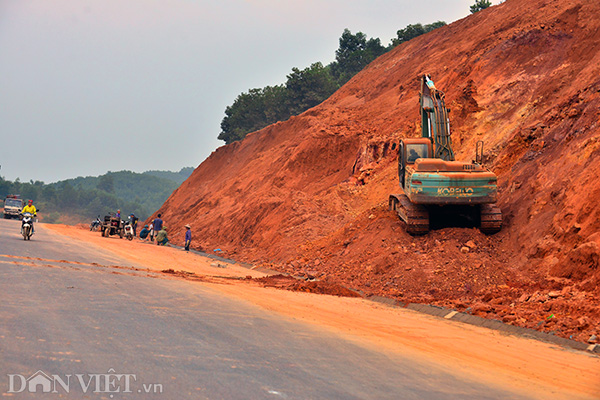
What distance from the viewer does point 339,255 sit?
20.3 m

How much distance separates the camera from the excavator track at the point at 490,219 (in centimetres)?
1680

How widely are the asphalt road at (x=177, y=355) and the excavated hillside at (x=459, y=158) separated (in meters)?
4.96

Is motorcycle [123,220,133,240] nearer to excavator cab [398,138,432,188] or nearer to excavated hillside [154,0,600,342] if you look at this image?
excavated hillside [154,0,600,342]

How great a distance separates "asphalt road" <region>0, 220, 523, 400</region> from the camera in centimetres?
562

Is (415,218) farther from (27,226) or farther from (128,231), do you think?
(128,231)

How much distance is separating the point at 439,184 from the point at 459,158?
9.95 m

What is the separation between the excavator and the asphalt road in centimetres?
778

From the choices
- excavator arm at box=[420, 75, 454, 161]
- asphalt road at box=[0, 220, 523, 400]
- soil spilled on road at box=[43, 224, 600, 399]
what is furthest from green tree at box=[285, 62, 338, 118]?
asphalt road at box=[0, 220, 523, 400]

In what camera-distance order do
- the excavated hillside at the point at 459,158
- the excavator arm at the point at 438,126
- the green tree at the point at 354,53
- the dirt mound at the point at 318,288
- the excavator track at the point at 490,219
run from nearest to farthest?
the excavated hillside at the point at 459,158
the dirt mound at the point at 318,288
the excavator track at the point at 490,219
the excavator arm at the point at 438,126
the green tree at the point at 354,53

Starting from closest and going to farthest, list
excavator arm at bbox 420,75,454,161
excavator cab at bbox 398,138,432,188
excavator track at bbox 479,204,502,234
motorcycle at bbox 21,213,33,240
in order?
excavator track at bbox 479,204,502,234 < excavator cab at bbox 398,138,432,188 < excavator arm at bbox 420,75,454,161 < motorcycle at bbox 21,213,33,240

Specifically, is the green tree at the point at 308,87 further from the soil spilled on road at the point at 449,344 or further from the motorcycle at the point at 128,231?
the soil spilled on road at the point at 449,344

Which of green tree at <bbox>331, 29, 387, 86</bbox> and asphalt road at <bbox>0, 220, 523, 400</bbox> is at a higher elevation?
green tree at <bbox>331, 29, 387, 86</bbox>

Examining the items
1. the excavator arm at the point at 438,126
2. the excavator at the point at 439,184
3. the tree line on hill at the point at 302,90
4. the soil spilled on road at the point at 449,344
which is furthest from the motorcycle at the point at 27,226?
the tree line on hill at the point at 302,90

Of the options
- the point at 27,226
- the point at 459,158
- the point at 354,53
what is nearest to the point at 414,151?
the point at 459,158
